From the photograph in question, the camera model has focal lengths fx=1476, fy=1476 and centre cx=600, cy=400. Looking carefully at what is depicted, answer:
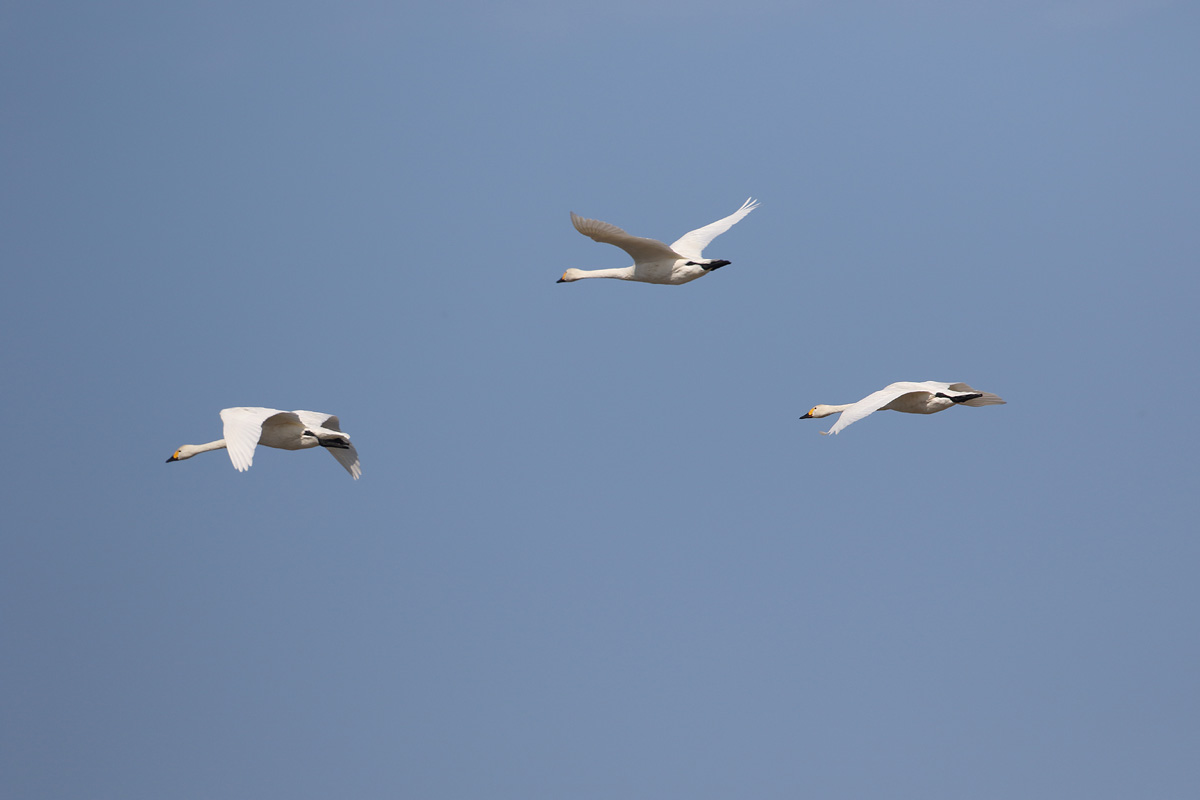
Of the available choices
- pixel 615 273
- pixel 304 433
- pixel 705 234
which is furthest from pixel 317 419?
pixel 705 234

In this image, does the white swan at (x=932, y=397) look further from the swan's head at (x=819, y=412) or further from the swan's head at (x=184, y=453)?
the swan's head at (x=184, y=453)

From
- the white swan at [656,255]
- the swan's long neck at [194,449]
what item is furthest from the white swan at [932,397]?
the swan's long neck at [194,449]

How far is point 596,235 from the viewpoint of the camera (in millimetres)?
29625

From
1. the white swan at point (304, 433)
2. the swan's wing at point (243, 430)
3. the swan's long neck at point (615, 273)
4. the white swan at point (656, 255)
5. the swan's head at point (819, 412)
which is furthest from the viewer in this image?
the swan's head at point (819, 412)

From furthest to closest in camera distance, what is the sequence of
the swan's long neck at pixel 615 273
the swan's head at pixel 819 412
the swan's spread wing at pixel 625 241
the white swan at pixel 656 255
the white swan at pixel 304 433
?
the swan's head at pixel 819 412, the swan's long neck at pixel 615 273, the white swan at pixel 304 433, the white swan at pixel 656 255, the swan's spread wing at pixel 625 241

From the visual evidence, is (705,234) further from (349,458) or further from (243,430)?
(243,430)

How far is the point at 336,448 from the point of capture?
3189cm

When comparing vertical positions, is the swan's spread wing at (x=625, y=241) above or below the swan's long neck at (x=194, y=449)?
above

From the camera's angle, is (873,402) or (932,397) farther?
(932,397)

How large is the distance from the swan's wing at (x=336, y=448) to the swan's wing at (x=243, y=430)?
153 cm

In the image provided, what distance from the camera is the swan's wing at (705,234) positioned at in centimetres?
3459

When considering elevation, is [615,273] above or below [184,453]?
above

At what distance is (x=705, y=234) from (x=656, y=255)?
12.0 feet

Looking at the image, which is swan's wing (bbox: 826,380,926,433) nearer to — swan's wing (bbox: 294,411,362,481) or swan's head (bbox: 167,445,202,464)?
swan's wing (bbox: 294,411,362,481)
